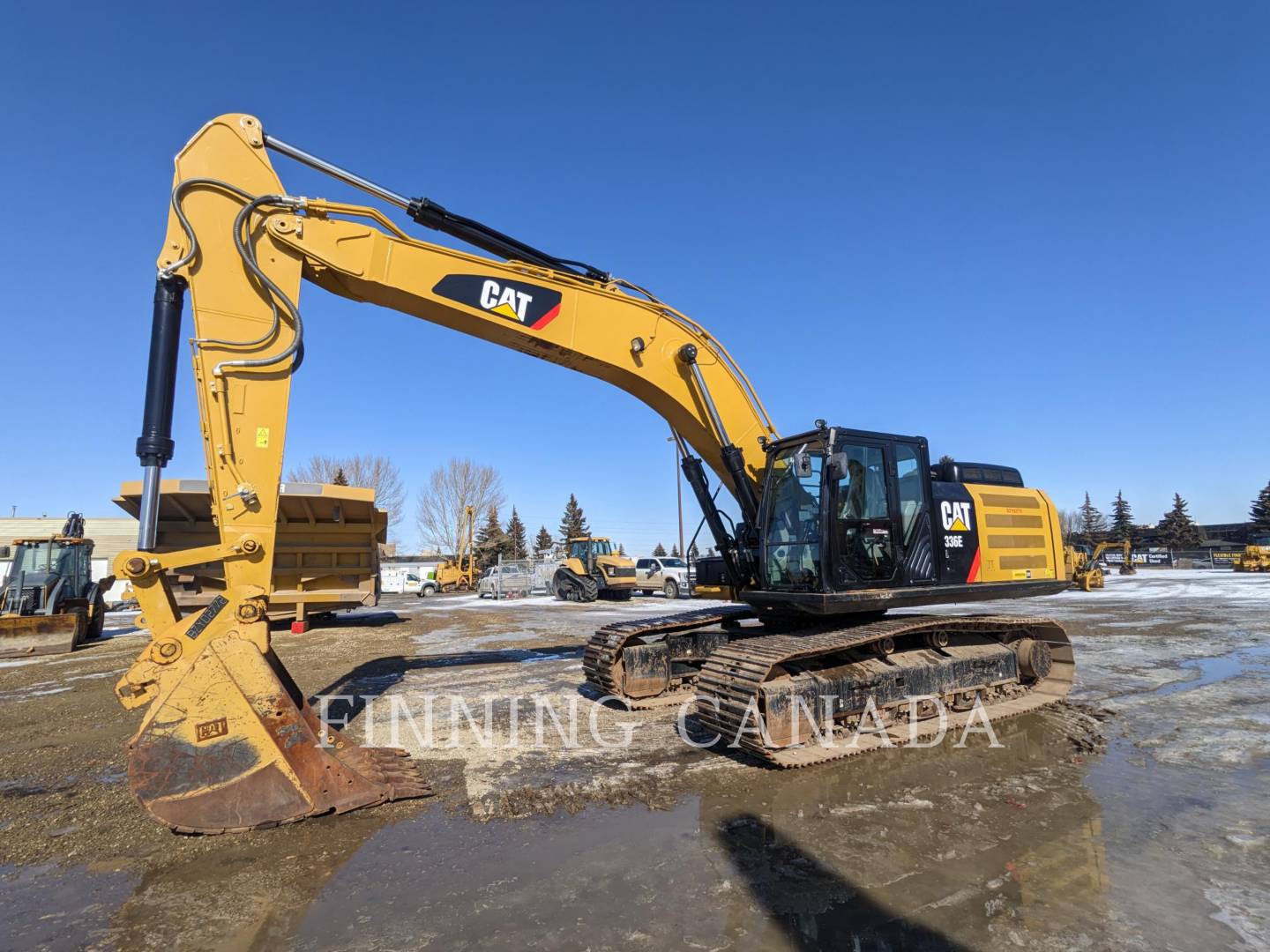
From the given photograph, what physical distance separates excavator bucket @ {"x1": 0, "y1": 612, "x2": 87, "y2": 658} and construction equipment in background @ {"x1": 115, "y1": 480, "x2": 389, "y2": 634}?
1.92m

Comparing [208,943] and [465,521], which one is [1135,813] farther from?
[465,521]

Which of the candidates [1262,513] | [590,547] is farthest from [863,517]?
[1262,513]

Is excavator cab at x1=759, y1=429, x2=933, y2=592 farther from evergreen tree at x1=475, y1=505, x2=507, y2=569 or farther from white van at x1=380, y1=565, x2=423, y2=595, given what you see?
evergreen tree at x1=475, y1=505, x2=507, y2=569

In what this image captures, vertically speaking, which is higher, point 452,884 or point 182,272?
point 182,272

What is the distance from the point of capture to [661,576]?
95.0ft

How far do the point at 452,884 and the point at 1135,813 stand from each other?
4299 millimetres

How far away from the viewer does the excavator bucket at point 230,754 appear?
158 inches

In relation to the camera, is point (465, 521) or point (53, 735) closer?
point (53, 735)

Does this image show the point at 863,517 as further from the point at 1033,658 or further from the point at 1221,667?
the point at 1221,667

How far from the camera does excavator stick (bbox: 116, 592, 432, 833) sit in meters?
4.02

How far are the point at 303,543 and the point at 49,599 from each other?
5715 mm

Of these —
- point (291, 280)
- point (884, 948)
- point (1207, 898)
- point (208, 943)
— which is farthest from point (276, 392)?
point (1207, 898)

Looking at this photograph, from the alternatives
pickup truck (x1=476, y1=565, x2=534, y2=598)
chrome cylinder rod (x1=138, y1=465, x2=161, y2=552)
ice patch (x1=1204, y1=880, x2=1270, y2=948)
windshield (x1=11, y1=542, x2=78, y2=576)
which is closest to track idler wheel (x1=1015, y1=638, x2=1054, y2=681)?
ice patch (x1=1204, y1=880, x2=1270, y2=948)

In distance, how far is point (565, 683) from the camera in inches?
355
